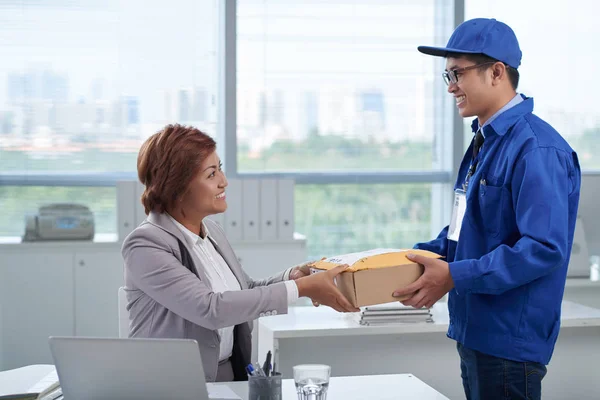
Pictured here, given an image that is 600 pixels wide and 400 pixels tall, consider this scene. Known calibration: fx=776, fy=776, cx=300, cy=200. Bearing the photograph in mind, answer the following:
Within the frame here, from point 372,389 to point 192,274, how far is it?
0.56 m

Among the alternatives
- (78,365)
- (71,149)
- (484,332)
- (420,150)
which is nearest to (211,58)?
(71,149)

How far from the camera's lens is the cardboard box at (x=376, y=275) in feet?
6.45

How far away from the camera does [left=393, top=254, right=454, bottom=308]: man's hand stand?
6.68 ft

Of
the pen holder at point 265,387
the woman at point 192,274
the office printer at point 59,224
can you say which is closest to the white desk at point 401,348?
the woman at point 192,274

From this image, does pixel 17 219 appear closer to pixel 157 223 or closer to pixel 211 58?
pixel 211 58

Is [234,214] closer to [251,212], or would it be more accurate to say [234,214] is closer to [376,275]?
[251,212]

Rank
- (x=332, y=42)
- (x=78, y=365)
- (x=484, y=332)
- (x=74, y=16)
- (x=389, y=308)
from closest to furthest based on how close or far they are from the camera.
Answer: (x=78, y=365)
(x=484, y=332)
(x=389, y=308)
(x=74, y=16)
(x=332, y=42)

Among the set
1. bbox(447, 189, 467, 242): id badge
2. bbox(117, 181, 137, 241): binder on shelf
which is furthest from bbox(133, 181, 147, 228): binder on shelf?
bbox(447, 189, 467, 242): id badge

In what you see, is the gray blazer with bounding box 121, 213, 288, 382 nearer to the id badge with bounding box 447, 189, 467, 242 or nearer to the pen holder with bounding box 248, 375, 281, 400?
the pen holder with bounding box 248, 375, 281, 400

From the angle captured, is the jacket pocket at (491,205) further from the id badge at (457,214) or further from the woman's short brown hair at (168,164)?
the woman's short brown hair at (168,164)

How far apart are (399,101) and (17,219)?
2640mm

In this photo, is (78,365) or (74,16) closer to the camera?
(78,365)

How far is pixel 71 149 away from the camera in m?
4.96

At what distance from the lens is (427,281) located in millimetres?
2037
